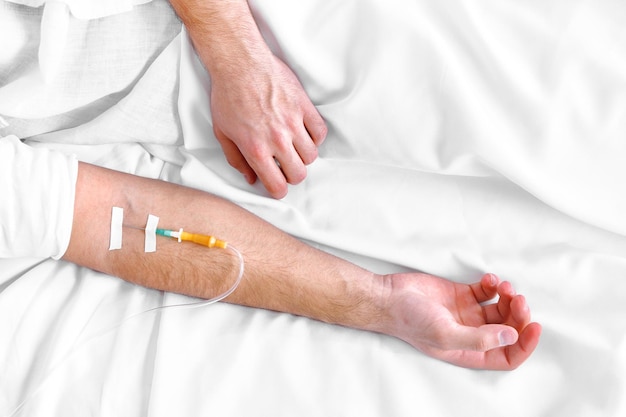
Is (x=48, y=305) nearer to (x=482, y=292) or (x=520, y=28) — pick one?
(x=482, y=292)

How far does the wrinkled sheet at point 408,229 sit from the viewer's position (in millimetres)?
997

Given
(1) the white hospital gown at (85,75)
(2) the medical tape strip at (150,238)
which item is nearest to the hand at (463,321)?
(2) the medical tape strip at (150,238)

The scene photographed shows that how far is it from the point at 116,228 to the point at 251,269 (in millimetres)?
232

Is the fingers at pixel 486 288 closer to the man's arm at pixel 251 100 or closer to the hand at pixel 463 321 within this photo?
the hand at pixel 463 321

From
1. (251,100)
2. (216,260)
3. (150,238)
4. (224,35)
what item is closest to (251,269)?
(216,260)

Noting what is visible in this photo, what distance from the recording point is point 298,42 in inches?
43.3

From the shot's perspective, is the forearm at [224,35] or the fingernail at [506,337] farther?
the forearm at [224,35]

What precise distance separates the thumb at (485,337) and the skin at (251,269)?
0.07 m

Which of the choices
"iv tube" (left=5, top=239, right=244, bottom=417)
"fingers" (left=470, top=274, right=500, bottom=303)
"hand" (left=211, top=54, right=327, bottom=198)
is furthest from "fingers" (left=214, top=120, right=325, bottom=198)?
"fingers" (left=470, top=274, right=500, bottom=303)

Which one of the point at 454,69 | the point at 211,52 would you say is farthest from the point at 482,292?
the point at 211,52

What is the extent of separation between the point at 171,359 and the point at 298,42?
0.55m

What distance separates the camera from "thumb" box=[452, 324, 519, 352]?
3.16ft

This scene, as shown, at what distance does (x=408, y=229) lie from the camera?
110 centimetres

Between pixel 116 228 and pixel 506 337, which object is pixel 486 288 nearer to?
pixel 506 337
